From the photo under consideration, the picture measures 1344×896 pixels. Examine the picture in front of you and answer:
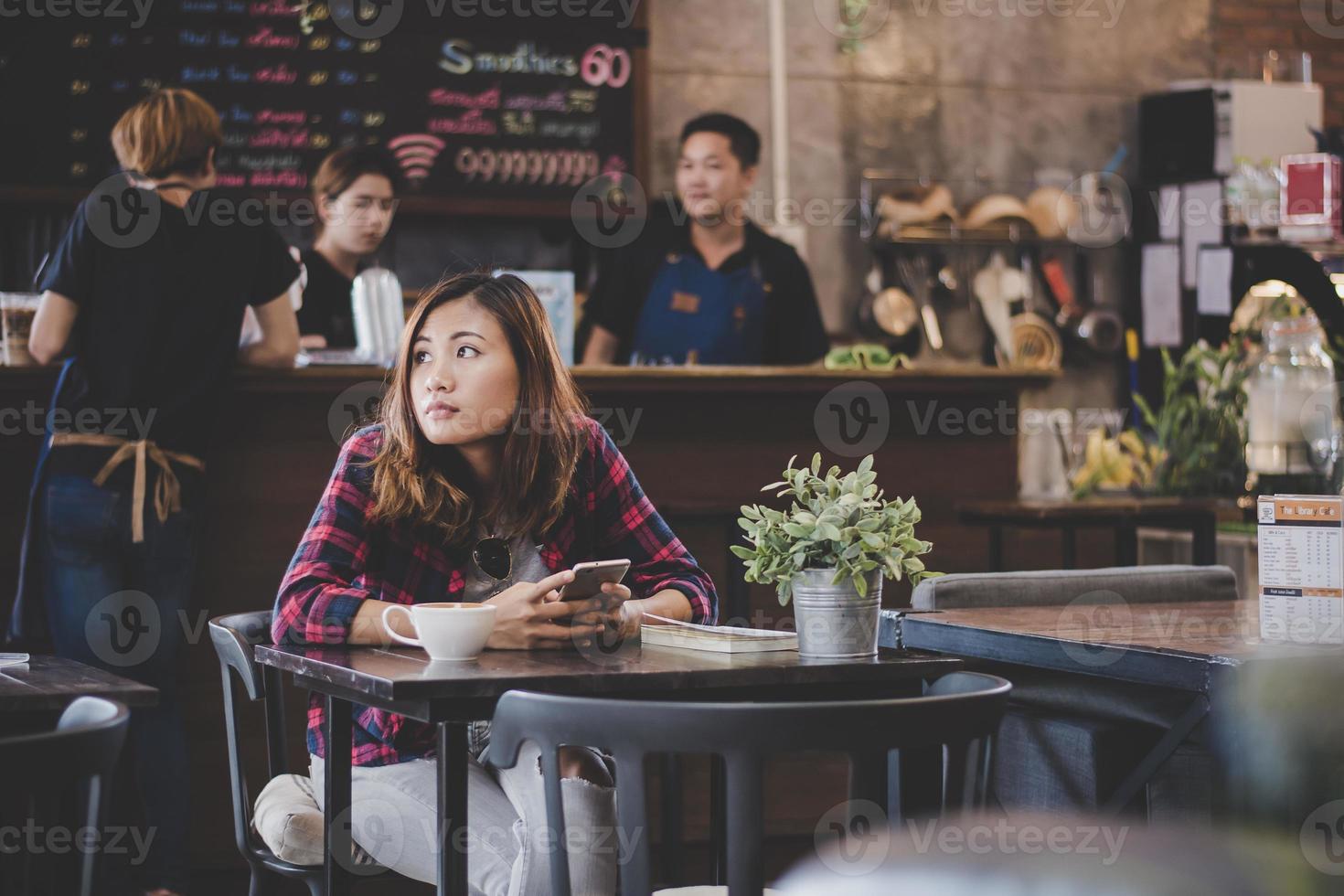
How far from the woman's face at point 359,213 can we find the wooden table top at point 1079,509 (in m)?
1.75

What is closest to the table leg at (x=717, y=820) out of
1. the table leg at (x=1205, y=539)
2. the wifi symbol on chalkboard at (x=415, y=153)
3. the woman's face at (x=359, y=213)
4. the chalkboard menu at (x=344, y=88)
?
the table leg at (x=1205, y=539)

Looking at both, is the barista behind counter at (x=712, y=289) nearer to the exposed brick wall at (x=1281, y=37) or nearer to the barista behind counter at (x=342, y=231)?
the barista behind counter at (x=342, y=231)

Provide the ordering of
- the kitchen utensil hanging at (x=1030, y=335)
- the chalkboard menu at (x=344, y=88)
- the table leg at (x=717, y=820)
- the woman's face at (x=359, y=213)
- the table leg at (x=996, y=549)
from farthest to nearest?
the kitchen utensil hanging at (x=1030, y=335), the chalkboard menu at (x=344, y=88), the woman's face at (x=359, y=213), the table leg at (x=996, y=549), the table leg at (x=717, y=820)

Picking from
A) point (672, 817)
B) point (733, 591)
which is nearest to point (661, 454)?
point (733, 591)

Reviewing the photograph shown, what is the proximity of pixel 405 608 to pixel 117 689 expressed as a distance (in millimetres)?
350

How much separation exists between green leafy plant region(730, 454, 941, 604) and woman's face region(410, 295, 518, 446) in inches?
18.4

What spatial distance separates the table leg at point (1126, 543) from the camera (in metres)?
4.05

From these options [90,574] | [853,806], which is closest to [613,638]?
[853,806]

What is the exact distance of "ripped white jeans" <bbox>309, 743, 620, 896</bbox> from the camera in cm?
184

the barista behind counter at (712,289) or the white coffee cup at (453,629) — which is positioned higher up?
the barista behind counter at (712,289)

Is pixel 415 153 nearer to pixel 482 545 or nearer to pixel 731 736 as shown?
pixel 482 545

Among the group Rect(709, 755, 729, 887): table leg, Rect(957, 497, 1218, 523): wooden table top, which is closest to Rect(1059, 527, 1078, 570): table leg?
Rect(957, 497, 1218, 523): wooden table top

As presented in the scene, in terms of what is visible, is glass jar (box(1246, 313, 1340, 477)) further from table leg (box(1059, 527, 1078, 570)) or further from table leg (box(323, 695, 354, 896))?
table leg (box(323, 695, 354, 896))

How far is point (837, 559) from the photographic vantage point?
1.85m
